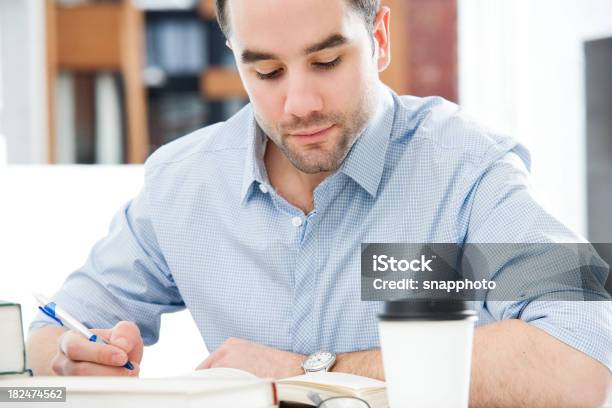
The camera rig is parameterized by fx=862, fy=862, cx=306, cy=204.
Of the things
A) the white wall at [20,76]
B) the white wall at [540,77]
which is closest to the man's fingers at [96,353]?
the white wall at [540,77]

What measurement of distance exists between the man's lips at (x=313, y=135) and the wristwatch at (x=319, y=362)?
1.06 feet

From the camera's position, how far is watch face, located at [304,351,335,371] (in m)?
1.20

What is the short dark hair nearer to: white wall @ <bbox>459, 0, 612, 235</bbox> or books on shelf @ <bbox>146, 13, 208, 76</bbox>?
white wall @ <bbox>459, 0, 612, 235</bbox>

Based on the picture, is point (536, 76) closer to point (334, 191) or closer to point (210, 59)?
point (210, 59)

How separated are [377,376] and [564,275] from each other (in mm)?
298

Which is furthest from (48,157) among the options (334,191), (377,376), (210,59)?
(377,376)

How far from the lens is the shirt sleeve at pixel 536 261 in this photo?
44.2 inches

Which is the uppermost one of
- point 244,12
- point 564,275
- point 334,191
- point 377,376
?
point 244,12

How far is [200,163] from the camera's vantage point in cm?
161

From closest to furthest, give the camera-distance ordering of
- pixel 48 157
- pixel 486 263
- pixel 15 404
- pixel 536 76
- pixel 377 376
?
pixel 15 404
pixel 377 376
pixel 486 263
pixel 536 76
pixel 48 157

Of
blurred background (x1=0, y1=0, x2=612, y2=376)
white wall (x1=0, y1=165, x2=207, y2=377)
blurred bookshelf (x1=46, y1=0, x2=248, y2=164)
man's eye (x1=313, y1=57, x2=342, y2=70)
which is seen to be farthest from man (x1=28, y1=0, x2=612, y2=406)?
blurred bookshelf (x1=46, y1=0, x2=248, y2=164)

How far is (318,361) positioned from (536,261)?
344 mm

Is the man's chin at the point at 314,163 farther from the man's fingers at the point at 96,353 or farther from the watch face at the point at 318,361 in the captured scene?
the man's fingers at the point at 96,353

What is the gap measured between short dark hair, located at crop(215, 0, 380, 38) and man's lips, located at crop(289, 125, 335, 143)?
20 centimetres
